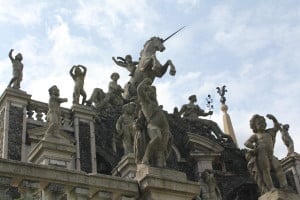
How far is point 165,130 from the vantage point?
10.2m

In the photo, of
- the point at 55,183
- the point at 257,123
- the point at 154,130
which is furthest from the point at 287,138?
the point at 55,183

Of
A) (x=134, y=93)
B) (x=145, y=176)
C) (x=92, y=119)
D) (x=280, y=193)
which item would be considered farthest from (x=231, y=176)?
(x=145, y=176)

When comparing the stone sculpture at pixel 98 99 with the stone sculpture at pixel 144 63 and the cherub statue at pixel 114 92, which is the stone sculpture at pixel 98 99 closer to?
the cherub statue at pixel 114 92

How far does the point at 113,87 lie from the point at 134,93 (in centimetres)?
101

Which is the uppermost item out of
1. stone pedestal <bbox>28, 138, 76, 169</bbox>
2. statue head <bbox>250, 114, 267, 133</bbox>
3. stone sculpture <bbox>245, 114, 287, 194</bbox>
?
stone pedestal <bbox>28, 138, 76, 169</bbox>

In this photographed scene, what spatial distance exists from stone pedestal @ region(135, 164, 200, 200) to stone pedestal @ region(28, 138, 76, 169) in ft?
23.1

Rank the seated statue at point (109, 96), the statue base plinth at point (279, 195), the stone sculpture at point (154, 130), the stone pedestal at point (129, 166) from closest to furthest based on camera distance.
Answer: the stone sculpture at point (154, 130) < the statue base plinth at point (279, 195) < the stone pedestal at point (129, 166) < the seated statue at point (109, 96)

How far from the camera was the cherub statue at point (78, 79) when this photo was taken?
2223 cm

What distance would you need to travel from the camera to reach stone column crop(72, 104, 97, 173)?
2053 centimetres

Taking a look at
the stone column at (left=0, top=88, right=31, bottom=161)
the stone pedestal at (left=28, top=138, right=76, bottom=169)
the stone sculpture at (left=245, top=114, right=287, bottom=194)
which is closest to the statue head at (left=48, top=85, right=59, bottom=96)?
the stone pedestal at (left=28, top=138, right=76, bottom=169)

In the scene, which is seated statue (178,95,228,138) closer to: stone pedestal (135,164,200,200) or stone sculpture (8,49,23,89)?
stone sculpture (8,49,23,89)

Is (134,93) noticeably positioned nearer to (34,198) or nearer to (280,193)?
(280,193)

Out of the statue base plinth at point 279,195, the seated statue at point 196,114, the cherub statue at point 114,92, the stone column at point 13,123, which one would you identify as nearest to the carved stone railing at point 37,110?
the stone column at point 13,123

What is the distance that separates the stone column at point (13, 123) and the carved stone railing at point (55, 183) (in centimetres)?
1028
